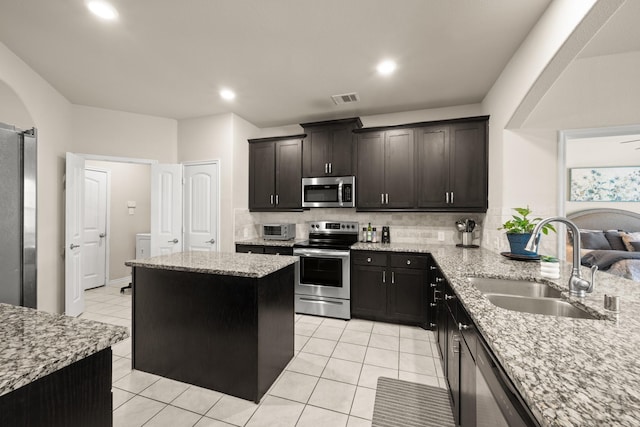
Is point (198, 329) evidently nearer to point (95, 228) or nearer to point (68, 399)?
point (68, 399)

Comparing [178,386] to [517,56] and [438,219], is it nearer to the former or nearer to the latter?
[438,219]

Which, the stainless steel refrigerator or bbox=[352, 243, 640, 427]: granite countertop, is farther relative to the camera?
the stainless steel refrigerator

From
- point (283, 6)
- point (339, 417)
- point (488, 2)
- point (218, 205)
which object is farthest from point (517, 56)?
point (218, 205)

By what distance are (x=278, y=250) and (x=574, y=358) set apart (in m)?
3.22

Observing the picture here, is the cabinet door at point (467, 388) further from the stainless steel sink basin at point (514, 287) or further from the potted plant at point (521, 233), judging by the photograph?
the potted plant at point (521, 233)

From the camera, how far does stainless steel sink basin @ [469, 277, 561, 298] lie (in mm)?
1654

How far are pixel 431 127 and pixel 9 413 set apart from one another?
382cm

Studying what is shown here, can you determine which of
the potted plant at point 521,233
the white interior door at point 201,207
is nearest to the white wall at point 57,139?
the white interior door at point 201,207

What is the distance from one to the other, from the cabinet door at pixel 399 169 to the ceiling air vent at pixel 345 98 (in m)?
0.64

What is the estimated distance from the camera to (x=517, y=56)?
7.55ft

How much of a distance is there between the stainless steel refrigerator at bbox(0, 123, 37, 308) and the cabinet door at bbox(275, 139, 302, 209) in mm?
2603

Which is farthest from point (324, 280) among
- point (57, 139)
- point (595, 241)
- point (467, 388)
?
point (57, 139)

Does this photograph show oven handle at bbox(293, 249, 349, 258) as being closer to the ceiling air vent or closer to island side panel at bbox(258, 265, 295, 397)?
island side panel at bbox(258, 265, 295, 397)

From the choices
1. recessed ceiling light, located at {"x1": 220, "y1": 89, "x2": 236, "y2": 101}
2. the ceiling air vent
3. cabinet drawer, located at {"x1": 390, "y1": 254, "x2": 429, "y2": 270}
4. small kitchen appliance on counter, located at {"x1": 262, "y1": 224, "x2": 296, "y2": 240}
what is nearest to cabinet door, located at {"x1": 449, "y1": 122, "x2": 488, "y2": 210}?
cabinet drawer, located at {"x1": 390, "y1": 254, "x2": 429, "y2": 270}
